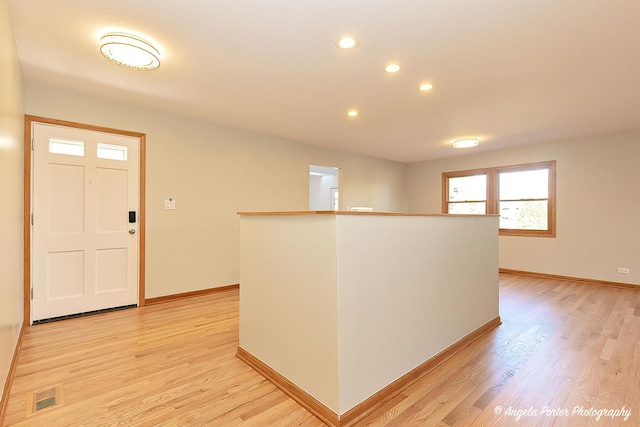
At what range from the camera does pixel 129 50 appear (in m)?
2.32

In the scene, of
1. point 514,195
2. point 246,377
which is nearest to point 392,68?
point 246,377

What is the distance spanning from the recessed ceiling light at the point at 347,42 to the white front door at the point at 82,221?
2860 mm

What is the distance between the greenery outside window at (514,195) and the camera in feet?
18.5

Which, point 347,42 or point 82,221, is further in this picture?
point 82,221

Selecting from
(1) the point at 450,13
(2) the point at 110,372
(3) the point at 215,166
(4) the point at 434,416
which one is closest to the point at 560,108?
(1) the point at 450,13

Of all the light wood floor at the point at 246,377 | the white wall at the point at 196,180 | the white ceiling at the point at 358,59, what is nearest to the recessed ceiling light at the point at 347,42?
the white ceiling at the point at 358,59

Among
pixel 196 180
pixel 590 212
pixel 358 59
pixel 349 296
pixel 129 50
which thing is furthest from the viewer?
pixel 590 212

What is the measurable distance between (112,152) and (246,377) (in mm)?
3111

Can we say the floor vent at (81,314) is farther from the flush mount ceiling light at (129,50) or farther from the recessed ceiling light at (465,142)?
the recessed ceiling light at (465,142)

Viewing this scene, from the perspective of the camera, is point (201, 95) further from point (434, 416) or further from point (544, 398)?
point (544, 398)

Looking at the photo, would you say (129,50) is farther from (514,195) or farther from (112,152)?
(514,195)

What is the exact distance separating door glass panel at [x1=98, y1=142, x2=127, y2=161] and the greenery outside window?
5.37 meters

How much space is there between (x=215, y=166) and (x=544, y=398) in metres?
4.33

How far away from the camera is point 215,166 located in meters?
4.47
